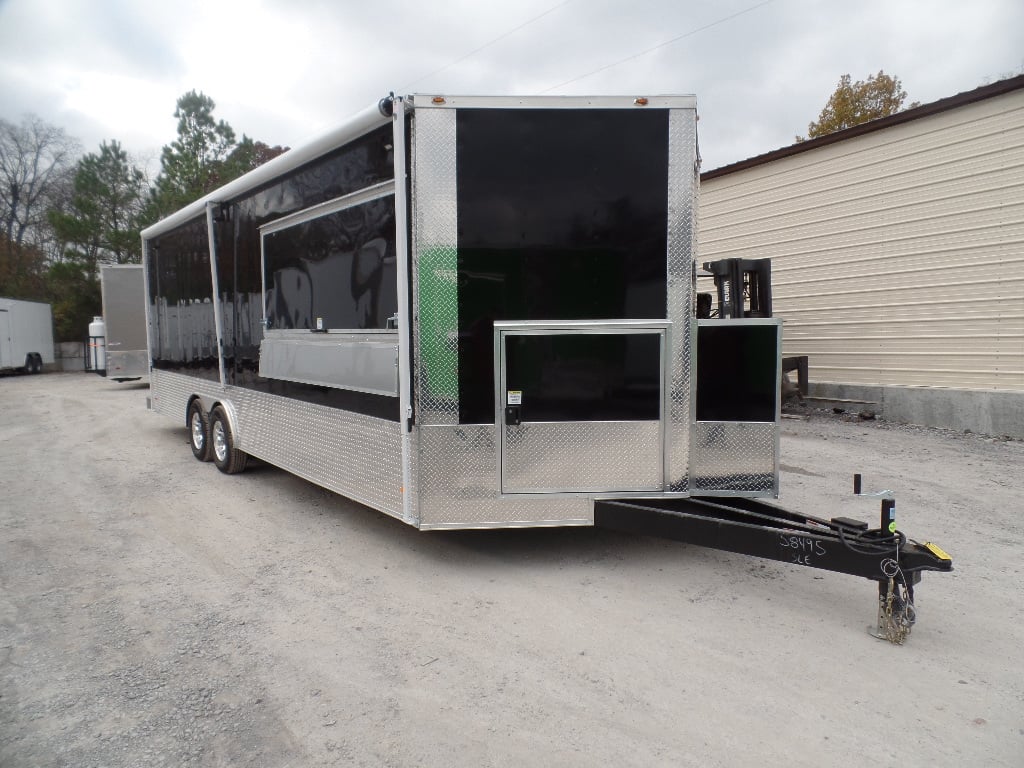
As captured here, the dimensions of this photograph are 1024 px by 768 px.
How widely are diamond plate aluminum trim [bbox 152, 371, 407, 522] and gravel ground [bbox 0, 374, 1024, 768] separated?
1.56 feet

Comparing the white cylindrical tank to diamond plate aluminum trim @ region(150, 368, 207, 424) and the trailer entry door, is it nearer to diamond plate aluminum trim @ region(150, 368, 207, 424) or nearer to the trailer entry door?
diamond plate aluminum trim @ region(150, 368, 207, 424)

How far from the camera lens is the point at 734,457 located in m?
Result: 4.25

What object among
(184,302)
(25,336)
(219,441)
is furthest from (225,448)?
(25,336)

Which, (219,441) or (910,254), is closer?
(219,441)

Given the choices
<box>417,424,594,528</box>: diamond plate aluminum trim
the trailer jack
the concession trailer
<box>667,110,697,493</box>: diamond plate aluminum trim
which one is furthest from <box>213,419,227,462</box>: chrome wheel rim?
<box>667,110,697,493</box>: diamond plate aluminum trim

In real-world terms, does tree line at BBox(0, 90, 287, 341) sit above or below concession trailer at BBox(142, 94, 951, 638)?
above

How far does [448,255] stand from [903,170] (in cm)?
897

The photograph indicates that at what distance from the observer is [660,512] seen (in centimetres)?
392

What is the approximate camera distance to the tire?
786 centimetres

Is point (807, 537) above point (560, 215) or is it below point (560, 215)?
below

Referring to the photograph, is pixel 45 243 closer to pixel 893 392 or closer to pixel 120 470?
pixel 120 470

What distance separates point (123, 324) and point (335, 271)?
10798 mm

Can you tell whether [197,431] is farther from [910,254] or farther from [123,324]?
[910,254]

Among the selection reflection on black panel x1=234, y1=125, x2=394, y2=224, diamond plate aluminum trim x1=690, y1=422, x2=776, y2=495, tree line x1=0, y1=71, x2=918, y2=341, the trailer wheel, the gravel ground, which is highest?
tree line x1=0, y1=71, x2=918, y2=341
